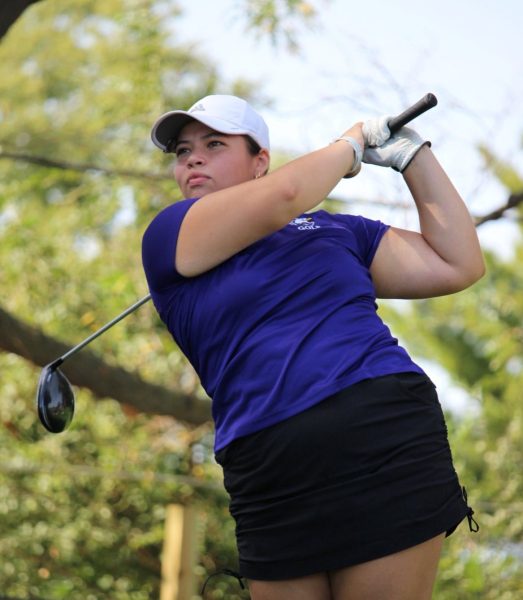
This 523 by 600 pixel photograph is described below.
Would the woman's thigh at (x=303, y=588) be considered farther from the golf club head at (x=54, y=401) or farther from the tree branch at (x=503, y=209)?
the tree branch at (x=503, y=209)

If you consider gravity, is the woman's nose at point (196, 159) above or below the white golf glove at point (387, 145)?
below

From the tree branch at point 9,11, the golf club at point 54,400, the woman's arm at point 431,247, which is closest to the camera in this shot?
the woman's arm at point 431,247

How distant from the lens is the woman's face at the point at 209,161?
2.21 meters

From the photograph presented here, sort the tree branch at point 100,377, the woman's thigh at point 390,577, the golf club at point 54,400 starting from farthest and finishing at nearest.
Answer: the tree branch at point 100,377
the golf club at point 54,400
the woman's thigh at point 390,577

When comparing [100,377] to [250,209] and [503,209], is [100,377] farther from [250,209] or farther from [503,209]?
[250,209]

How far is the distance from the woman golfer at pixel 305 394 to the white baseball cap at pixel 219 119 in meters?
0.17

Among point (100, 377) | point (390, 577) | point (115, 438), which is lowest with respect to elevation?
point (115, 438)

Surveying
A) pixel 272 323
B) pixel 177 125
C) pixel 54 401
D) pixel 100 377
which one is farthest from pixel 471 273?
pixel 100 377

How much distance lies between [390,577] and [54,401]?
1.00m

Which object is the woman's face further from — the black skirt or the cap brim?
the black skirt

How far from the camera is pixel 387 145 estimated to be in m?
2.25

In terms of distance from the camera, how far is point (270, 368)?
6.34 feet

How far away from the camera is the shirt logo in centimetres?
213

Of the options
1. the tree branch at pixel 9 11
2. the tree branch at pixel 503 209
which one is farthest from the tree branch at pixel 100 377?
the tree branch at pixel 503 209
